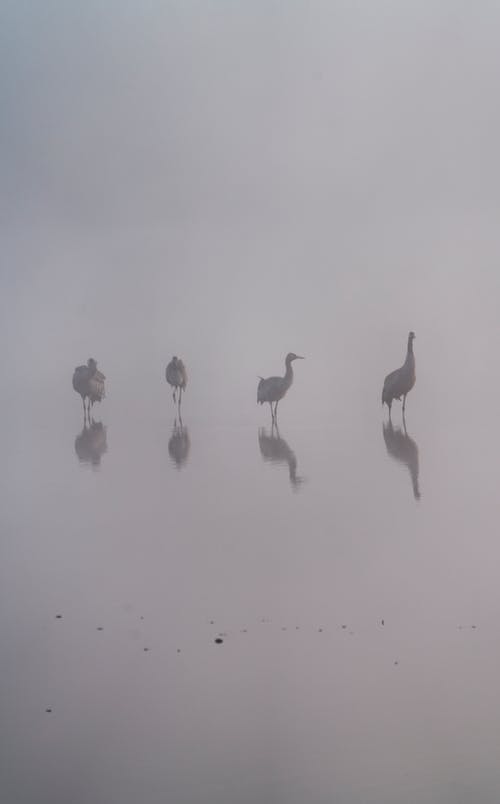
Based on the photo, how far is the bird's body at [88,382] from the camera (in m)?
8.01

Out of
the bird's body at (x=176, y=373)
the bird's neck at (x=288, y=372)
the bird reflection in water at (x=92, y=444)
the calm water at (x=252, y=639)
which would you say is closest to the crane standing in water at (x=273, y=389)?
the bird's neck at (x=288, y=372)

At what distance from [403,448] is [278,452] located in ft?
2.21

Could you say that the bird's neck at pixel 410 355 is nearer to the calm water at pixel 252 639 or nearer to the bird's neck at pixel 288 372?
the bird's neck at pixel 288 372

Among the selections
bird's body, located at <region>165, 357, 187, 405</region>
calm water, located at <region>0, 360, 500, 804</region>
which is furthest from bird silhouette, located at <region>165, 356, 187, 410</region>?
calm water, located at <region>0, 360, 500, 804</region>

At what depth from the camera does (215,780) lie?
151 centimetres

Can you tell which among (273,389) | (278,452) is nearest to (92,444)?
(278,452)

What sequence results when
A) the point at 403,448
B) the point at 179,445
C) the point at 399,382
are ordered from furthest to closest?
the point at 399,382
the point at 179,445
the point at 403,448

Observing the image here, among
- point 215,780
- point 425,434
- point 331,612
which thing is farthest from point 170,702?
point 425,434

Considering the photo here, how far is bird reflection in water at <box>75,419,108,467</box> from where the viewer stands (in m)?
5.07

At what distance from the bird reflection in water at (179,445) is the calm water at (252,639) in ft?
2.14

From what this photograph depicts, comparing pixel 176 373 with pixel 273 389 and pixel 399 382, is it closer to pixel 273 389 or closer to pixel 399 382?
pixel 273 389

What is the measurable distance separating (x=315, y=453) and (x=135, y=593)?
2.62 meters

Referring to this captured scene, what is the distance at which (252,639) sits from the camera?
2.11 meters

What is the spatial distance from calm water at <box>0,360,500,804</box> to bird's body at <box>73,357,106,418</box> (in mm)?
3816
